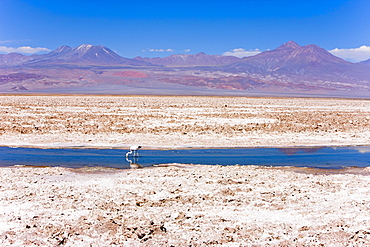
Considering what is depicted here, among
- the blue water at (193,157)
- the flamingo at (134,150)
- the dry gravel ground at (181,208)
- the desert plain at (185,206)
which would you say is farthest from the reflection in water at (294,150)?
the flamingo at (134,150)

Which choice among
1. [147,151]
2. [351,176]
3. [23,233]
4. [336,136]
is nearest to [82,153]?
[147,151]

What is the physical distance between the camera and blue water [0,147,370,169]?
1212 centimetres

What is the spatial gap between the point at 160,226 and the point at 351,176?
6.03 m

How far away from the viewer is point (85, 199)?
784 cm

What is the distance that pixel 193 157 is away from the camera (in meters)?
13.2

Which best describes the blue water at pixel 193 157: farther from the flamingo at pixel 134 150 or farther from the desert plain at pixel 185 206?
the desert plain at pixel 185 206

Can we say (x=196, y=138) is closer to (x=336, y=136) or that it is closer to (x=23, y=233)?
(x=336, y=136)

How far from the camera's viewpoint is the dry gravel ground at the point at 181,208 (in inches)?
244

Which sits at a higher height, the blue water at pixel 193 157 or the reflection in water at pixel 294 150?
the reflection in water at pixel 294 150

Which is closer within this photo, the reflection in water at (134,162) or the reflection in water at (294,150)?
the reflection in water at (134,162)

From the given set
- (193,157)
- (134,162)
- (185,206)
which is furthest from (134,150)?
(185,206)

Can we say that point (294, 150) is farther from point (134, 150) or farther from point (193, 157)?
point (134, 150)

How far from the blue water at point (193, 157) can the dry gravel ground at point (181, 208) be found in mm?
1790

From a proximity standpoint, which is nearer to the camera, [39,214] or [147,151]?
[39,214]
